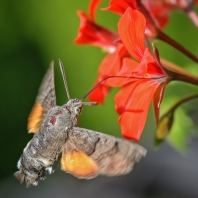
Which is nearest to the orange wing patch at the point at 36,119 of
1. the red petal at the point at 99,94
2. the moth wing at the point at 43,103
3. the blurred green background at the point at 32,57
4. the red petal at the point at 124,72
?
the moth wing at the point at 43,103

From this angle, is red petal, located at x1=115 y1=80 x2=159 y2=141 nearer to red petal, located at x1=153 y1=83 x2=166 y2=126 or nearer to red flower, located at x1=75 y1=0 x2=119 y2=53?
red petal, located at x1=153 y1=83 x2=166 y2=126

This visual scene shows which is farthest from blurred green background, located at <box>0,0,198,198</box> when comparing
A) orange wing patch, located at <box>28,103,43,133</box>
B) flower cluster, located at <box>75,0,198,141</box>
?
flower cluster, located at <box>75,0,198,141</box>

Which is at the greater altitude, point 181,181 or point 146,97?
point 146,97

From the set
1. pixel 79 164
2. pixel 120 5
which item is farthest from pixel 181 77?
pixel 79 164

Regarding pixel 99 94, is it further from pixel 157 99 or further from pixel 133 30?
pixel 133 30

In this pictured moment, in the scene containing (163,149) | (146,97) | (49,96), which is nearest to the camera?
(146,97)

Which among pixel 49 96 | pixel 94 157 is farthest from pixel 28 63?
pixel 94 157

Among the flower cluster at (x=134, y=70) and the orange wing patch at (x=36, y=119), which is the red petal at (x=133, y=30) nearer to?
the flower cluster at (x=134, y=70)

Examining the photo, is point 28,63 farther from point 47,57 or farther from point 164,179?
point 164,179
